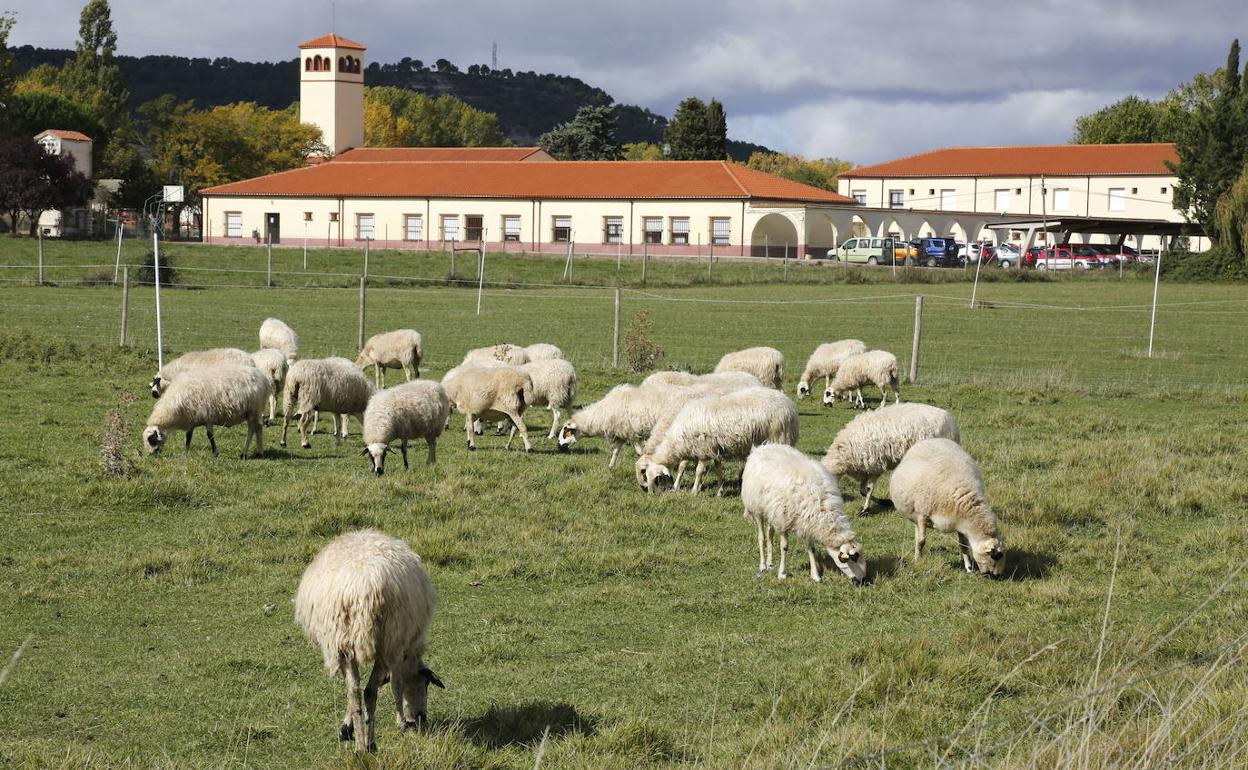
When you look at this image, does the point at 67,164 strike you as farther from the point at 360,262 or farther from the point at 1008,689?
the point at 1008,689

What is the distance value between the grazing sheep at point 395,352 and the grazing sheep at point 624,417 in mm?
5984

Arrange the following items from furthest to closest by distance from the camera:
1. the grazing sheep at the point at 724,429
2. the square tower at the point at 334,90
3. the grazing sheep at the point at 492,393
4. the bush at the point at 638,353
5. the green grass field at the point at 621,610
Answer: the square tower at the point at 334,90 → the bush at the point at 638,353 → the grazing sheep at the point at 492,393 → the grazing sheep at the point at 724,429 → the green grass field at the point at 621,610

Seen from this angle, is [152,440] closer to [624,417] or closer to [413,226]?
[624,417]

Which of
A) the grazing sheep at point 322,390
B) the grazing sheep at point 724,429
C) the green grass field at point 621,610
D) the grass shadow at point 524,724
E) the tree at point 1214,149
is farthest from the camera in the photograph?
the tree at point 1214,149

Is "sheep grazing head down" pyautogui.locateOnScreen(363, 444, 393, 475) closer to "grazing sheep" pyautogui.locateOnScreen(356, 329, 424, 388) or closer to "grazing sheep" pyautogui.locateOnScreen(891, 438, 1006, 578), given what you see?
"grazing sheep" pyautogui.locateOnScreen(891, 438, 1006, 578)

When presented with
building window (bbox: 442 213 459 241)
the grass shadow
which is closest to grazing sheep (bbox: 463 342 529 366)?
the grass shadow

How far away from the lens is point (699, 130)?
92000 millimetres

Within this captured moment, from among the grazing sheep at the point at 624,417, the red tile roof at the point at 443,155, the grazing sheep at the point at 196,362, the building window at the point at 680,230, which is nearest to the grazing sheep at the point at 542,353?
the grazing sheep at the point at 624,417

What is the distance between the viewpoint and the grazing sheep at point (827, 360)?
20.0 metres

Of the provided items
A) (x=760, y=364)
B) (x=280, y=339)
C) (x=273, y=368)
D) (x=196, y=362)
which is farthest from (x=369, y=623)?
(x=280, y=339)

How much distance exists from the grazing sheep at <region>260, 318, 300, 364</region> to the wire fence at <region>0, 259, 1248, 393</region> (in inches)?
93.7

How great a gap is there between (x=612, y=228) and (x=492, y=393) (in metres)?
53.7

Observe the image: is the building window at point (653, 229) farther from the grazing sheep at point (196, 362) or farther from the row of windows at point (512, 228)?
the grazing sheep at point (196, 362)

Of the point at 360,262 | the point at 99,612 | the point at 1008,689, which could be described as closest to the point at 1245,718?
the point at 1008,689
